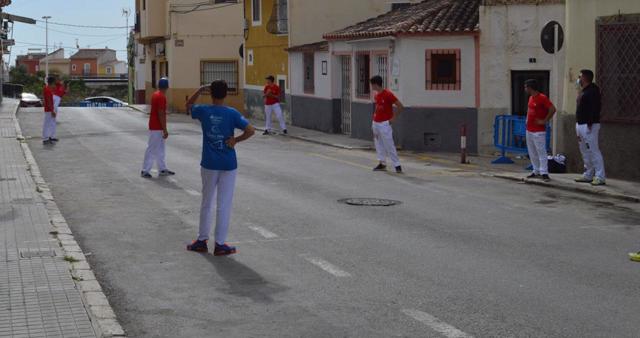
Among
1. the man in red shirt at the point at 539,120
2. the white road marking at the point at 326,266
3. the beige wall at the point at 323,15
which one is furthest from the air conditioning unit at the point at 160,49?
the white road marking at the point at 326,266

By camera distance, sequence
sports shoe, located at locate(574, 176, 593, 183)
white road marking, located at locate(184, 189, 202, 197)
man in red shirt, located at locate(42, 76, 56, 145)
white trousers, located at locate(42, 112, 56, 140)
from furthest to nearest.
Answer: white trousers, located at locate(42, 112, 56, 140) → man in red shirt, located at locate(42, 76, 56, 145) → sports shoe, located at locate(574, 176, 593, 183) → white road marking, located at locate(184, 189, 202, 197)

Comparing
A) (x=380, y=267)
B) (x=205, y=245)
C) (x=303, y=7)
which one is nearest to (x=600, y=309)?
(x=380, y=267)

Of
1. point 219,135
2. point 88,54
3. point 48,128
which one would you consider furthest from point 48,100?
point 88,54

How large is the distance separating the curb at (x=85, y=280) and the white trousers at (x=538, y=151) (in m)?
8.04

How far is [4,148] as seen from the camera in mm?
23797

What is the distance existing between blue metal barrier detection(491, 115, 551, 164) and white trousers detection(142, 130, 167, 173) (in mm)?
7583

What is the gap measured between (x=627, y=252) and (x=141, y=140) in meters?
18.8

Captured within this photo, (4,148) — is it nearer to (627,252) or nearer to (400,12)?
(400,12)

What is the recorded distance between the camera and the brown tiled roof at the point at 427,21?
25578 millimetres

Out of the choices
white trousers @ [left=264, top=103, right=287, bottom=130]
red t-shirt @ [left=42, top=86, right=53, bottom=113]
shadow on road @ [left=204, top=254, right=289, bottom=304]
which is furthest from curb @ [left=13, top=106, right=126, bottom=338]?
white trousers @ [left=264, top=103, right=287, bottom=130]

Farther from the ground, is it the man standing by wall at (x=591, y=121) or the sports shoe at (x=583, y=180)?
the man standing by wall at (x=591, y=121)

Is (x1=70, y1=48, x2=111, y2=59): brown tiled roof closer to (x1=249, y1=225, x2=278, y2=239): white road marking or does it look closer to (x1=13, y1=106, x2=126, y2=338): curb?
(x1=13, y1=106, x2=126, y2=338): curb

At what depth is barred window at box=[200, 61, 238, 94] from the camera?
165 ft

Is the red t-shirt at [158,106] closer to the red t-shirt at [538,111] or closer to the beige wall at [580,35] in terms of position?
the red t-shirt at [538,111]
